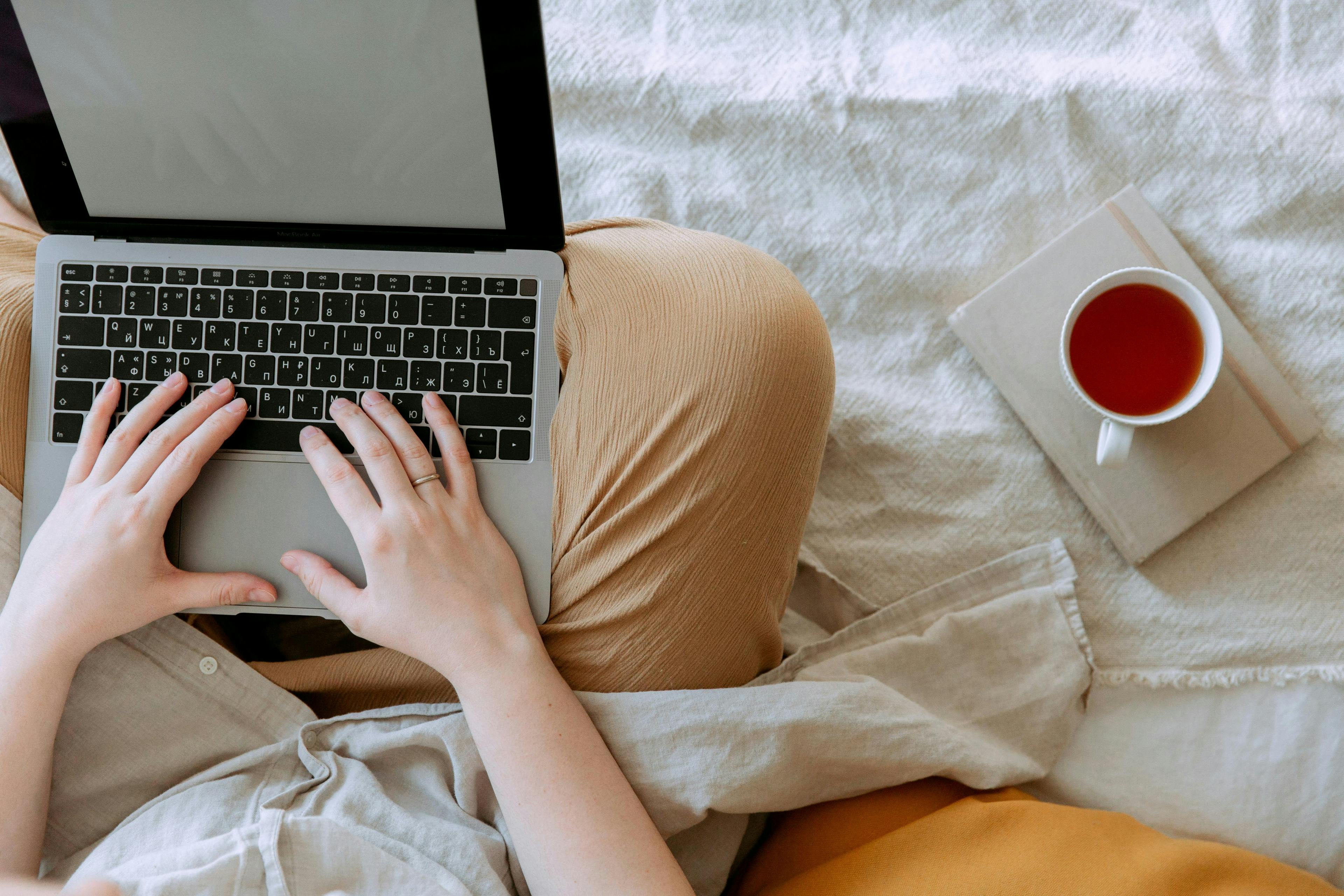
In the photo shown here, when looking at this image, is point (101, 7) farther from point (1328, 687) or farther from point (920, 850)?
point (1328, 687)

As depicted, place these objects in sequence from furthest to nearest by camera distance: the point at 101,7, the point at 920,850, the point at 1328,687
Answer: the point at 1328,687, the point at 920,850, the point at 101,7

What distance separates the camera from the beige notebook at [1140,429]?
817 mm

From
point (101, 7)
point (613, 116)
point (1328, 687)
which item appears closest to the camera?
point (101, 7)

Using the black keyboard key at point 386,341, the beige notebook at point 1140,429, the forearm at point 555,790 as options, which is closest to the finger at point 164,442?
the black keyboard key at point 386,341

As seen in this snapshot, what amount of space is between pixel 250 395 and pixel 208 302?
72 mm

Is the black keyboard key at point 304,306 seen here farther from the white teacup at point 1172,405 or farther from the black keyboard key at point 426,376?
the white teacup at point 1172,405

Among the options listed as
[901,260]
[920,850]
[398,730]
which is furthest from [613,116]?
[920,850]

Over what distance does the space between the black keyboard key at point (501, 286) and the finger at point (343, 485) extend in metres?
0.16

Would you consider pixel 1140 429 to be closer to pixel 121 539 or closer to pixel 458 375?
pixel 458 375

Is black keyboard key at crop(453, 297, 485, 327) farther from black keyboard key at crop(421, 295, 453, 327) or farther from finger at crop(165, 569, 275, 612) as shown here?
finger at crop(165, 569, 275, 612)

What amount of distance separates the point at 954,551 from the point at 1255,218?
43 centimetres

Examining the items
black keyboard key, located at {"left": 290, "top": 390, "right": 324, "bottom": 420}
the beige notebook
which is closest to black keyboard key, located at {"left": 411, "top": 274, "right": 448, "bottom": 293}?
black keyboard key, located at {"left": 290, "top": 390, "right": 324, "bottom": 420}

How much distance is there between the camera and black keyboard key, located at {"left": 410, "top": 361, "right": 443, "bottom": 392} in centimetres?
63

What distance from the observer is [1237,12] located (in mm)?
885
